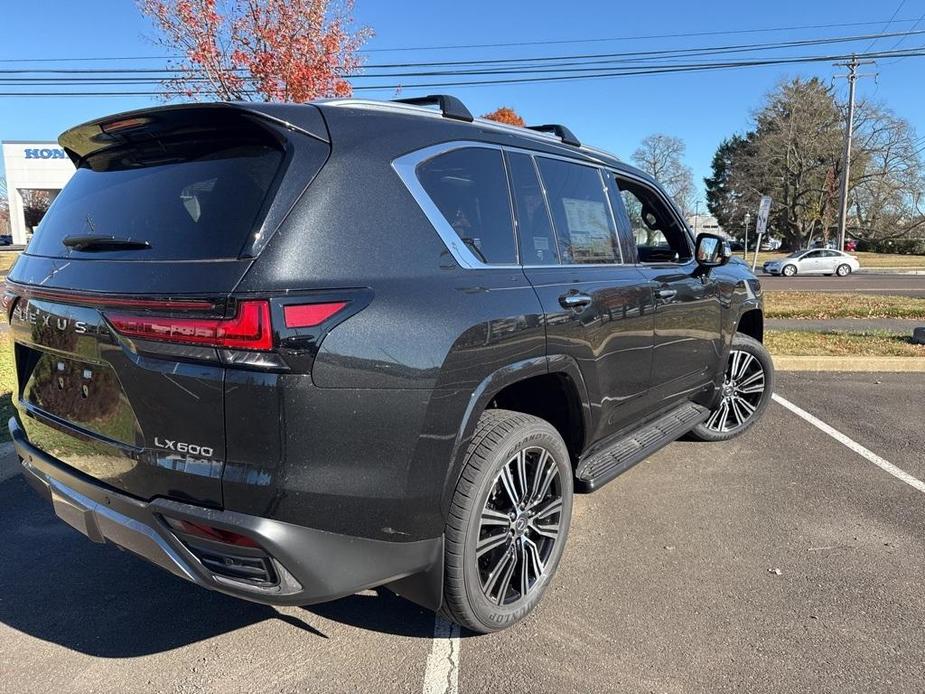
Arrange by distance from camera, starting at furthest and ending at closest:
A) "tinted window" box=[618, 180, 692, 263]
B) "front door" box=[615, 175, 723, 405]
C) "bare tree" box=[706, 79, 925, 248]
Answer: "bare tree" box=[706, 79, 925, 248], "tinted window" box=[618, 180, 692, 263], "front door" box=[615, 175, 723, 405]

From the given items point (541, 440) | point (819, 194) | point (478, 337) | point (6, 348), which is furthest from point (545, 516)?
point (819, 194)

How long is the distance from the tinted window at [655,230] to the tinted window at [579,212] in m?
0.63

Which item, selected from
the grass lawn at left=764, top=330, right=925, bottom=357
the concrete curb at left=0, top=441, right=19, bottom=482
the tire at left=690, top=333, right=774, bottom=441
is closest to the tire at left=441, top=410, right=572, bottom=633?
the tire at left=690, top=333, right=774, bottom=441

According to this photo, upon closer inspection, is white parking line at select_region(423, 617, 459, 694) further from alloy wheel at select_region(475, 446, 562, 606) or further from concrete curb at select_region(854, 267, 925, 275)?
concrete curb at select_region(854, 267, 925, 275)

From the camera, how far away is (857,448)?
4.83m

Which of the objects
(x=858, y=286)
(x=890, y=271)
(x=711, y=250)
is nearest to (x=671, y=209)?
(x=711, y=250)

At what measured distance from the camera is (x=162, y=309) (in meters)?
1.91

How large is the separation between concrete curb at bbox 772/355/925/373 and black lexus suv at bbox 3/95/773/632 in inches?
213

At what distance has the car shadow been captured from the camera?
2.63 meters

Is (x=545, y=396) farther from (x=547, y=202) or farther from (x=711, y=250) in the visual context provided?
Result: (x=711, y=250)

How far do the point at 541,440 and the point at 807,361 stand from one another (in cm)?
595

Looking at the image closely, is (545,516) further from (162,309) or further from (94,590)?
(94,590)

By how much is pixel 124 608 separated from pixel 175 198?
72.1 inches

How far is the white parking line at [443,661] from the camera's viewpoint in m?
2.33
